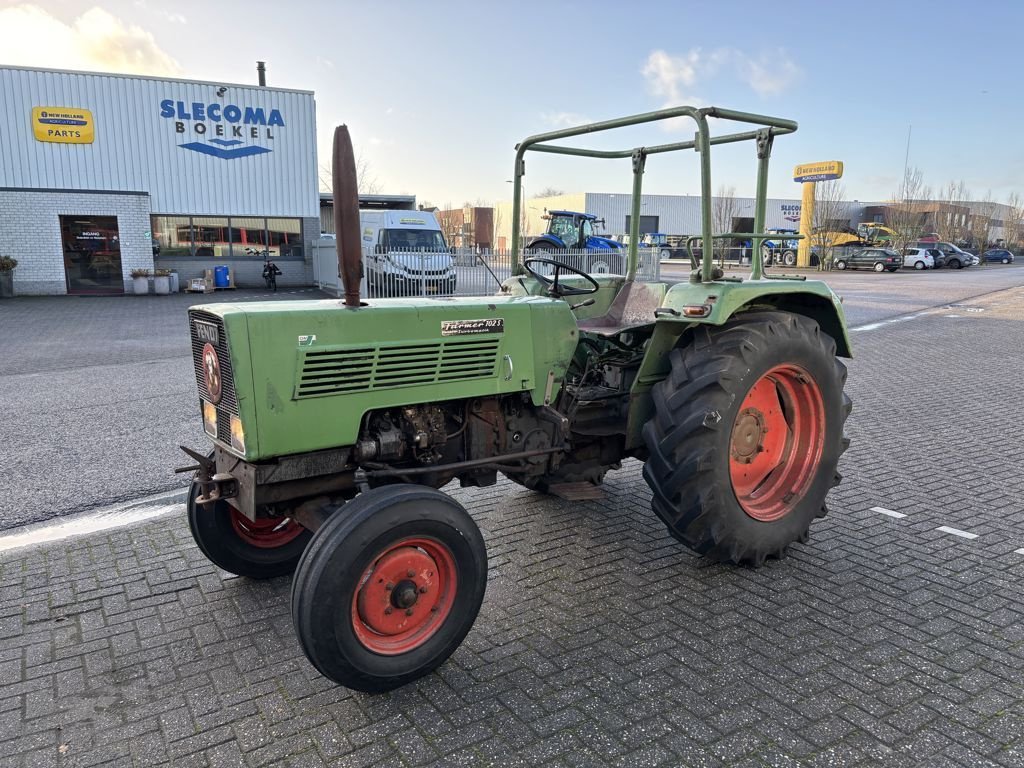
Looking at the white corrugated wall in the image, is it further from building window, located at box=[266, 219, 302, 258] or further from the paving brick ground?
the paving brick ground

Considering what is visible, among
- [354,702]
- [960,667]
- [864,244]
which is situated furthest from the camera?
[864,244]

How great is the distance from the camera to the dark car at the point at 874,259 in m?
34.9

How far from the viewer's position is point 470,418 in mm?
3281

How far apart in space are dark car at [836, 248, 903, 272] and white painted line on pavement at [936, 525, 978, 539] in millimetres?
35055

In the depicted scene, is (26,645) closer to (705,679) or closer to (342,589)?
(342,589)

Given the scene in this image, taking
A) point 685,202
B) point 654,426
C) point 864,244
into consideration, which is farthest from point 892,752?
point 685,202

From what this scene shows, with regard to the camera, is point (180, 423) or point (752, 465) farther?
point (180, 423)

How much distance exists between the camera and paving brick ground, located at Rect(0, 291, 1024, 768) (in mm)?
2379

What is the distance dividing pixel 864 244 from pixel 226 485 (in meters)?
41.6

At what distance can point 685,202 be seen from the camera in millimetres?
58031

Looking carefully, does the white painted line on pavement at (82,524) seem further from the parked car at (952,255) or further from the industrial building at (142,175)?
the parked car at (952,255)

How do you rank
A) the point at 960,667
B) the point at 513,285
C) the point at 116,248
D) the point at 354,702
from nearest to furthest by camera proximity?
the point at 354,702
the point at 960,667
the point at 513,285
the point at 116,248

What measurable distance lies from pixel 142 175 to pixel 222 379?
19.4m

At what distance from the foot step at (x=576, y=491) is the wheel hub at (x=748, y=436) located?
2.47 feet
